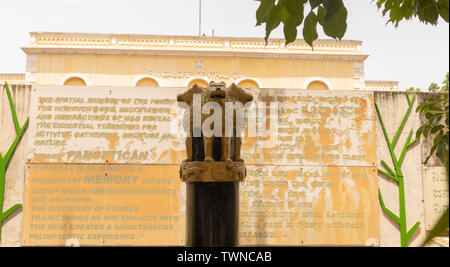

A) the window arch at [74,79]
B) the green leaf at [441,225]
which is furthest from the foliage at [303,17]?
the window arch at [74,79]

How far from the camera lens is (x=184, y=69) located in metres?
14.6

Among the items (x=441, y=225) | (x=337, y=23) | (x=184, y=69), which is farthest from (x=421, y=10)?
(x=184, y=69)

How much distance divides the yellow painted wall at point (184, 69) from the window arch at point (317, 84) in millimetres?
150

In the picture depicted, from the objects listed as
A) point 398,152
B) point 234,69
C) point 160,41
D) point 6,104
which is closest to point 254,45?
point 234,69

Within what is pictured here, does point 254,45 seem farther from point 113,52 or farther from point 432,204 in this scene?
point 432,204

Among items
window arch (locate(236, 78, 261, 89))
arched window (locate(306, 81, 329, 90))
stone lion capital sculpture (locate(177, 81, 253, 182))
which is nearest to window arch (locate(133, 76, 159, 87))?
window arch (locate(236, 78, 261, 89))

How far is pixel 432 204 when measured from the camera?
6.46 meters

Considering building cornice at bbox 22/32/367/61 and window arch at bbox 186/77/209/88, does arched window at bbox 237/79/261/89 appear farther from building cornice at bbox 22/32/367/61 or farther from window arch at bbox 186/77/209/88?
window arch at bbox 186/77/209/88

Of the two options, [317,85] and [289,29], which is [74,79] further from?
[289,29]

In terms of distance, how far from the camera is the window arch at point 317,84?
14.8 m

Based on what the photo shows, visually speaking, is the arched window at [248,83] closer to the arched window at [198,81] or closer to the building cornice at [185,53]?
the building cornice at [185,53]

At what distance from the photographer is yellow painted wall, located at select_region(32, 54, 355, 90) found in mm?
14453

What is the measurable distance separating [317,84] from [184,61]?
6234mm

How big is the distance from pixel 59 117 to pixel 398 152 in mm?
6746
